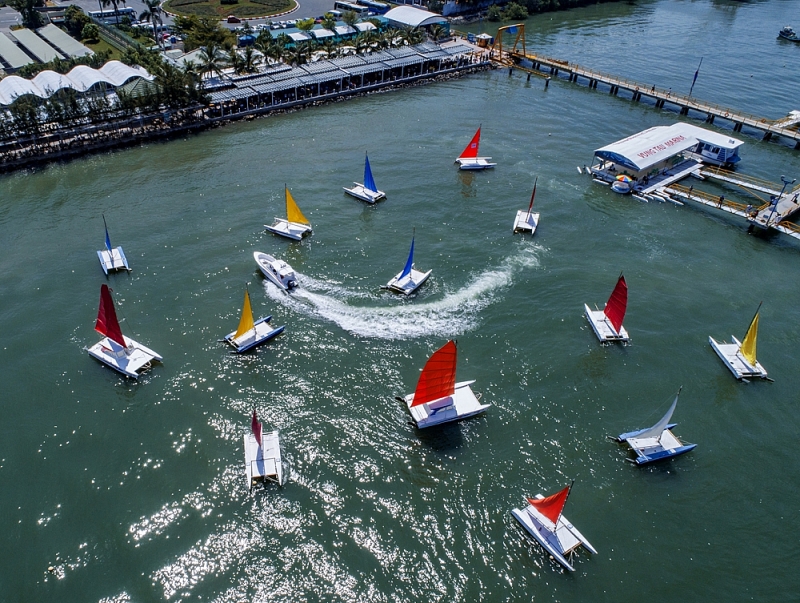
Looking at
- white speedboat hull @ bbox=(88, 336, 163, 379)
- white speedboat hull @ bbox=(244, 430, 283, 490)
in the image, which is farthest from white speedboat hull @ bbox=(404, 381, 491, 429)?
white speedboat hull @ bbox=(88, 336, 163, 379)

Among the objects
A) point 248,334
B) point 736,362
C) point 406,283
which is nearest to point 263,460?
point 248,334

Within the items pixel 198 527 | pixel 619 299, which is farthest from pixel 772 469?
pixel 198 527

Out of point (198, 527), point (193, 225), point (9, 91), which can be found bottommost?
point (198, 527)

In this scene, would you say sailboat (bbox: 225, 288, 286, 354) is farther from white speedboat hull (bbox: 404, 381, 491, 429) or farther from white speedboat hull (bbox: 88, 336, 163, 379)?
white speedboat hull (bbox: 404, 381, 491, 429)

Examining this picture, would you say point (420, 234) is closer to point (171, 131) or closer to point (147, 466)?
point (147, 466)

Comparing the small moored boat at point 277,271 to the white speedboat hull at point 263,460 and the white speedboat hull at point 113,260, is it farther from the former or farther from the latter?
Answer: the white speedboat hull at point 263,460

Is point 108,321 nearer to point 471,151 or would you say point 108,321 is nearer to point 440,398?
point 440,398

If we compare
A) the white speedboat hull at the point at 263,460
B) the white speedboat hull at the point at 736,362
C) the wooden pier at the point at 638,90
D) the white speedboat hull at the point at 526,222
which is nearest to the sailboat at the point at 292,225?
the white speedboat hull at the point at 526,222
